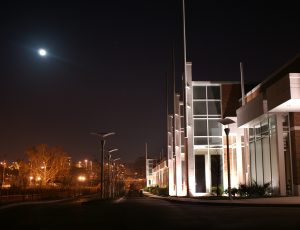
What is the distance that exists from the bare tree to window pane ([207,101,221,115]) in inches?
1798

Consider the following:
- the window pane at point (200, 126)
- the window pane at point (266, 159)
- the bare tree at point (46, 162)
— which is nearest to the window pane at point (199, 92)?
the window pane at point (200, 126)

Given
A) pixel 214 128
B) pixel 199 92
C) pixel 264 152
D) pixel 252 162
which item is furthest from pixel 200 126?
pixel 264 152

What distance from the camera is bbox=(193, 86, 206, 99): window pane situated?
53.1 m

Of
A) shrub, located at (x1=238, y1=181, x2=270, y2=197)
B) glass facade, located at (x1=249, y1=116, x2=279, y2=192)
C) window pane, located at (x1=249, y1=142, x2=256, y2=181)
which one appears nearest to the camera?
shrub, located at (x1=238, y1=181, x2=270, y2=197)

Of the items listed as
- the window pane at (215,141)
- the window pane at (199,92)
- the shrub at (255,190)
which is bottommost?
the shrub at (255,190)

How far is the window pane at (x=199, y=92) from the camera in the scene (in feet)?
174

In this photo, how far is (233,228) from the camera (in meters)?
13.7

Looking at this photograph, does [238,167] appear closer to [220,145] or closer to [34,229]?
[220,145]

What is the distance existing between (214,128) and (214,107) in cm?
239

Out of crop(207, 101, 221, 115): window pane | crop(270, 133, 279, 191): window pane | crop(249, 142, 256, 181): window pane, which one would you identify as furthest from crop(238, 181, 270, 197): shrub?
crop(207, 101, 221, 115): window pane

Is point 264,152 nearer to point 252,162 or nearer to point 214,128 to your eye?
point 252,162

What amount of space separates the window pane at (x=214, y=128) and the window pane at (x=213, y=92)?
2871 millimetres

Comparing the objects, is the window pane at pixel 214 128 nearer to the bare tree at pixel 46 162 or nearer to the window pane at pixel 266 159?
the window pane at pixel 266 159

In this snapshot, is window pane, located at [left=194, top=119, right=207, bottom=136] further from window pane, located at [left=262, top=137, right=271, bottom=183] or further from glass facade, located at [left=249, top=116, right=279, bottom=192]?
window pane, located at [left=262, top=137, right=271, bottom=183]
